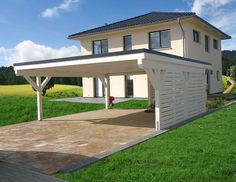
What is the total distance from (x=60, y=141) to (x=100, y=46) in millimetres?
18748

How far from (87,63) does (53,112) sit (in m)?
10.5

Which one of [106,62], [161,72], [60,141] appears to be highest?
[106,62]

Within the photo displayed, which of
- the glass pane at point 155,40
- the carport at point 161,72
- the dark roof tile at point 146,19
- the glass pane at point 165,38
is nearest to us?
the carport at point 161,72

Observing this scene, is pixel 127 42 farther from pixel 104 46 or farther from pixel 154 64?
pixel 154 64

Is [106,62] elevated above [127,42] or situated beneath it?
situated beneath

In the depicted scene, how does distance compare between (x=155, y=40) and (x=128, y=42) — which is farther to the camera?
(x=128, y=42)

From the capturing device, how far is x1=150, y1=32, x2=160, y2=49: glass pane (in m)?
23.3

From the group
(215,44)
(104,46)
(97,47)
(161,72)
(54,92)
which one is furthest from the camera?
(54,92)

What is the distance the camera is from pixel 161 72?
411 inches

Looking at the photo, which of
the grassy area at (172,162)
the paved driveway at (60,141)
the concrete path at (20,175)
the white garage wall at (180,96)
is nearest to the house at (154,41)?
the white garage wall at (180,96)

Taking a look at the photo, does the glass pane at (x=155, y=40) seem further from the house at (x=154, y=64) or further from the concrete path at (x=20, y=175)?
the concrete path at (x=20, y=175)

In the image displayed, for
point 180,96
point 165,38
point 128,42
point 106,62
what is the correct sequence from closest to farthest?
point 106,62 < point 180,96 < point 165,38 < point 128,42

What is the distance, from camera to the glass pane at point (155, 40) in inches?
916

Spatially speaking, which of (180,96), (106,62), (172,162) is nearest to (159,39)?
(180,96)
